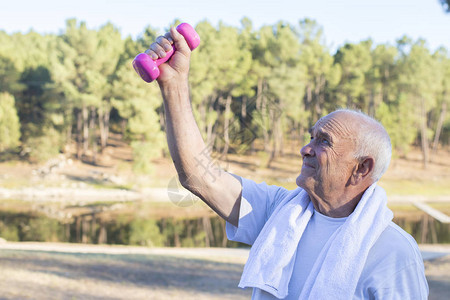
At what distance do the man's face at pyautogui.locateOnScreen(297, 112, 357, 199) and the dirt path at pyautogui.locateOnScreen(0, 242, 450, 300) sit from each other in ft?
21.8

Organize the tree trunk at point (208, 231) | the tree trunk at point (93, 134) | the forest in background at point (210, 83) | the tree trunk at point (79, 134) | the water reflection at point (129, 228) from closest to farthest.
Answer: the water reflection at point (129, 228), the tree trunk at point (208, 231), the forest in background at point (210, 83), the tree trunk at point (93, 134), the tree trunk at point (79, 134)

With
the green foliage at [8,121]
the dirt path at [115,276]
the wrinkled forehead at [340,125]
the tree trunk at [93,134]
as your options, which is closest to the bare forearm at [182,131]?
the wrinkled forehead at [340,125]

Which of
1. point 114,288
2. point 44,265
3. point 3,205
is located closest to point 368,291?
point 114,288

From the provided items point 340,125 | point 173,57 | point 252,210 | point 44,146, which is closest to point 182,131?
point 173,57

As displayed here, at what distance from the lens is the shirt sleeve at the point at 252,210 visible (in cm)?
189

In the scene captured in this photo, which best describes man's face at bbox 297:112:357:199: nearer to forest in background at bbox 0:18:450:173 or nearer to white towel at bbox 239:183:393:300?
white towel at bbox 239:183:393:300

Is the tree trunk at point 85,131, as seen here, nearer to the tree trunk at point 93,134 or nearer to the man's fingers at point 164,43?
the tree trunk at point 93,134

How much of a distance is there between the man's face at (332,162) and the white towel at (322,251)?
98mm

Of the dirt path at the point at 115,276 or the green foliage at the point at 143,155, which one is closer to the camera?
the dirt path at the point at 115,276

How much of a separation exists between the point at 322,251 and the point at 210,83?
29072mm

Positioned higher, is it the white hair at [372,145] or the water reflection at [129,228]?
the white hair at [372,145]

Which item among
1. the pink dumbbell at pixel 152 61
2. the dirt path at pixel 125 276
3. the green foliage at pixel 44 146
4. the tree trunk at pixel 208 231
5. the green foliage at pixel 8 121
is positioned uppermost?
the pink dumbbell at pixel 152 61

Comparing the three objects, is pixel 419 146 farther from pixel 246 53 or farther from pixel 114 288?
pixel 114 288

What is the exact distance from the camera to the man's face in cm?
175
